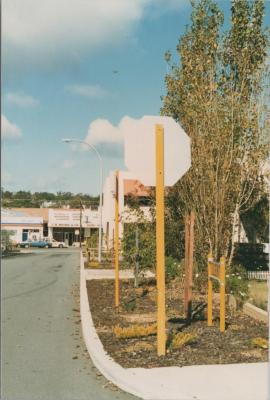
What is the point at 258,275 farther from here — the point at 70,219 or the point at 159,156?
the point at 70,219

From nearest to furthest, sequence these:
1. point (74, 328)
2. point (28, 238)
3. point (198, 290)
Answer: point (74, 328)
point (198, 290)
point (28, 238)

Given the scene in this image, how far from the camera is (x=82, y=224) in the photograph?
73.7 m

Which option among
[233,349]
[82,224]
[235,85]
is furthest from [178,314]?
[82,224]

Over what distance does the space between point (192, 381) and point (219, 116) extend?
8.97 metres

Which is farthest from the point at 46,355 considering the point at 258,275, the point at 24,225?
the point at 24,225

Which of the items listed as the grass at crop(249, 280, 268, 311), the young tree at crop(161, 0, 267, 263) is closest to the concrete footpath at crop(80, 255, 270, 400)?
the grass at crop(249, 280, 268, 311)

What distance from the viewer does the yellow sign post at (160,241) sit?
19.6ft

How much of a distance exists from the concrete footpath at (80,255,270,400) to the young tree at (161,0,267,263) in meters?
7.14

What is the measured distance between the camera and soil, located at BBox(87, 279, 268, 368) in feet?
19.7

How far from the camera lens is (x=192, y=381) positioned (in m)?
5.14

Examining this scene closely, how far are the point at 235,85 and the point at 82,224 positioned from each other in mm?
61143

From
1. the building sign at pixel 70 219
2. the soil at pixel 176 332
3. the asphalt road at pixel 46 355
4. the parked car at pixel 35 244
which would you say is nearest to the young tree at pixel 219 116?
the soil at pixel 176 332

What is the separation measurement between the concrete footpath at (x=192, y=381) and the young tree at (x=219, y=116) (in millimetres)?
7139

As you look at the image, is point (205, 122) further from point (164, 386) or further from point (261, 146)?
point (164, 386)
